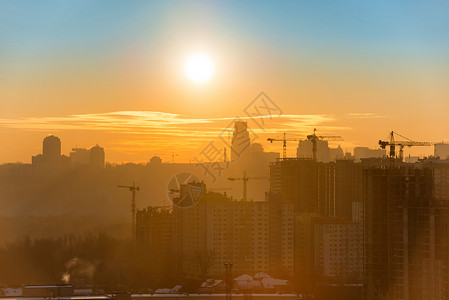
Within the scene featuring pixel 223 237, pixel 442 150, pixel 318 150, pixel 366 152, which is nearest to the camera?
pixel 223 237

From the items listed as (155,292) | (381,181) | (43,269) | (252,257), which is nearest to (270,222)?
(252,257)

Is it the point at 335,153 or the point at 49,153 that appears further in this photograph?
the point at 49,153

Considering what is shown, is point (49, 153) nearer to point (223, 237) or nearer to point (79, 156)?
point (79, 156)

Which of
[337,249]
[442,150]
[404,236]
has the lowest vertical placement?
[337,249]

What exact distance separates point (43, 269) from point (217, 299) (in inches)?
383

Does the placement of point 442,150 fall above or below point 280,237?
above

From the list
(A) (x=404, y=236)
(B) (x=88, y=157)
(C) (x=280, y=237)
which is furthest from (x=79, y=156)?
(A) (x=404, y=236)

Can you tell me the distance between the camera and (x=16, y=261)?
32.2m

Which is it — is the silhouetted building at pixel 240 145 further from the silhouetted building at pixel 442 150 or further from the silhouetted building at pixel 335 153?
the silhouetted building at pixel 442 150

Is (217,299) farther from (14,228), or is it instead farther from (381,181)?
(14,228)

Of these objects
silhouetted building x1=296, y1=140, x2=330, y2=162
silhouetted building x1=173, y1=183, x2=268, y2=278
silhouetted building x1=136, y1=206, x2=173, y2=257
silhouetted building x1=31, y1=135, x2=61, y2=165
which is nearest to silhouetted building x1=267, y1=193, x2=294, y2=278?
silhouetted building x1=173, y1=183, x2=268, y2=278

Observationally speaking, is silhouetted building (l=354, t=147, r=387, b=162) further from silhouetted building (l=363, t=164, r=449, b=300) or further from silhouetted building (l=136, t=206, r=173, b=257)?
silhouetted building (l=363, t=164, r=449, b=300)

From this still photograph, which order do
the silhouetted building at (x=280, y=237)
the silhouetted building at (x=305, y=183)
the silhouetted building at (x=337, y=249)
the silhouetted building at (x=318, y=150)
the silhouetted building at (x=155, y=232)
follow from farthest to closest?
1. the silhouetted building at (x=318, y=150)
2. the silhouetted building at (x=305, y=183)
3. the silhouetted building at (x=155, y=232)
4. the silhouetted building at (x=280, y=237)
5. the silhouetted building at (x=337, y=249)

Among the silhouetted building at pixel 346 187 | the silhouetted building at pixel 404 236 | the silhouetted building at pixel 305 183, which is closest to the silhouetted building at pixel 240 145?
the silhouetted building at pixel 305 183
